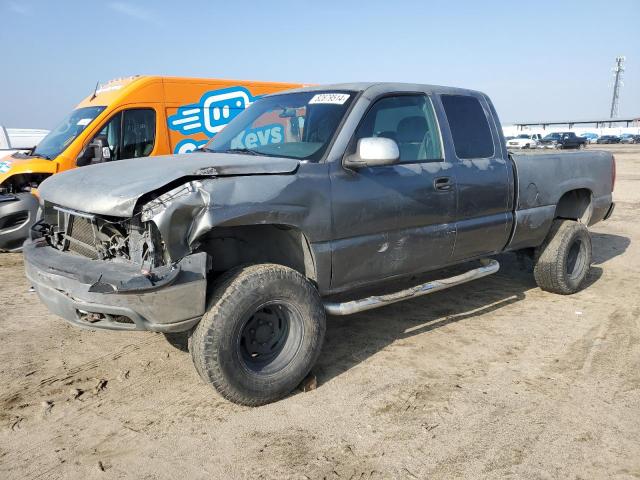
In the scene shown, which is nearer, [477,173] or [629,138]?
[477,173]

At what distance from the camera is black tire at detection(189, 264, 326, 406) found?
2955 mm

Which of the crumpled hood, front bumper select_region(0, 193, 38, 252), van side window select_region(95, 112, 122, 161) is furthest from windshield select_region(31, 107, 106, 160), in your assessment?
the crumpled hood

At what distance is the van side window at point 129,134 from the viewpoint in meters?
7.99

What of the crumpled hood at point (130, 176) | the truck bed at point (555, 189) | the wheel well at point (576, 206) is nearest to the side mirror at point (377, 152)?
the crumpled hood at point (130, 176)

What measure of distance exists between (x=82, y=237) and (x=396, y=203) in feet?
6.95

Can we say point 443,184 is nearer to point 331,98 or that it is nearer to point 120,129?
point 331,98

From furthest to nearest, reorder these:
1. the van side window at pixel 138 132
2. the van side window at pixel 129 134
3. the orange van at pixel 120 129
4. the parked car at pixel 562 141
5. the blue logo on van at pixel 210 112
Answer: the parked car at pixel 562 141 → the blue logo on van at pixel 210 112 → the van side window at pixel 138 132 → the van side window at pixel 129 134 → the orange van at pixel 120 129

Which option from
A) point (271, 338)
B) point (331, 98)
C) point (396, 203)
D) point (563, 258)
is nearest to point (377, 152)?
point (396, 203)

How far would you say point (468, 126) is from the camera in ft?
14.8

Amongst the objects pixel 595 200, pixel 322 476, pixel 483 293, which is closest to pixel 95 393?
pixel 322 476

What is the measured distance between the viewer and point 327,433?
2.96 metres

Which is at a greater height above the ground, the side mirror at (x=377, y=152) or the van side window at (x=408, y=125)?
the van side window at (x=408, y=125)

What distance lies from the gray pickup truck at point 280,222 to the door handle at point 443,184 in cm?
2

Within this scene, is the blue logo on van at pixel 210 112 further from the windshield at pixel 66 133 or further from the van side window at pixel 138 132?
the windshield at pixel 66 133
